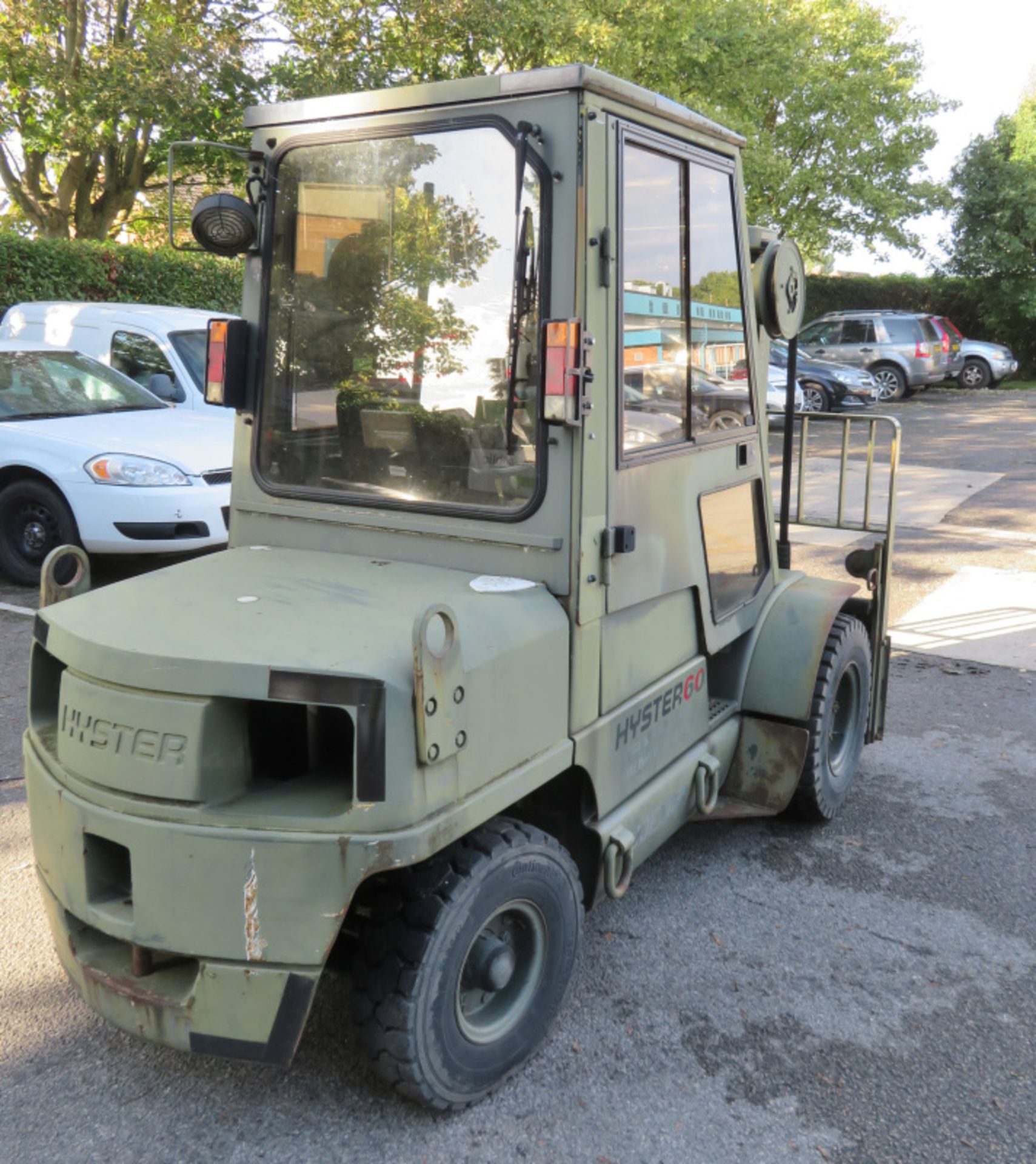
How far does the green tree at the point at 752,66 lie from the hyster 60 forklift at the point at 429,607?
11.1 m

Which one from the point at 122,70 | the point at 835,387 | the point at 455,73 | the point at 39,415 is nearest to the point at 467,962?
the point at 39,415

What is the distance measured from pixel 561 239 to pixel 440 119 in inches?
19.4

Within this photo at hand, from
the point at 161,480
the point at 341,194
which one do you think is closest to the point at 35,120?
the point at 161,480

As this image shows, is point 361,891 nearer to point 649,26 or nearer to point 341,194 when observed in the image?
point 341,194

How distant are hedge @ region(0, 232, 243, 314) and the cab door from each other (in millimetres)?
10687

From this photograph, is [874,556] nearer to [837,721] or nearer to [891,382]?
[837,721]

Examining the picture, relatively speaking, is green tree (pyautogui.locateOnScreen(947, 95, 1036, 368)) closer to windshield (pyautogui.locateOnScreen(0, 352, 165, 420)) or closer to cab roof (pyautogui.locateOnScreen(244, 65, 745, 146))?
windshield (pyautogui.locateOnScreen(0, 352, 165, 420))

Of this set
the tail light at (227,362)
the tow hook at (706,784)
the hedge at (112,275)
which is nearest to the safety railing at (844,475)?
the tow hook at (706,784)

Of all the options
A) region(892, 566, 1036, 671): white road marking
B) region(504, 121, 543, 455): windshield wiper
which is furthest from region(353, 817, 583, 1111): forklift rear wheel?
region(892, 566, 1036, 671): white road marking

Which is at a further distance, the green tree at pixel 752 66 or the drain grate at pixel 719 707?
the green tree at pixel 752 66

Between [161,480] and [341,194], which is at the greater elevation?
[341,194]

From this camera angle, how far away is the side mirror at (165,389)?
28.1 ft

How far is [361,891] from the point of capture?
2754 millimetres

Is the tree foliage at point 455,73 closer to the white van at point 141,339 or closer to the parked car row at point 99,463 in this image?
the white van at point 141,339
